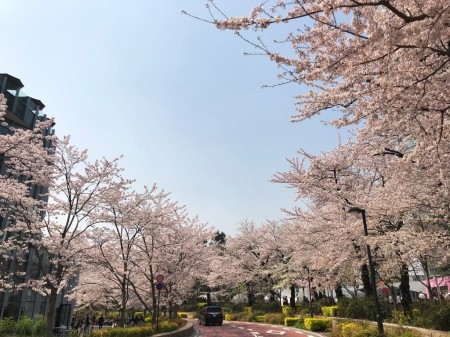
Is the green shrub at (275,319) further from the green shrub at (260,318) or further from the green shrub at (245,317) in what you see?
the green shrub at (245,317)

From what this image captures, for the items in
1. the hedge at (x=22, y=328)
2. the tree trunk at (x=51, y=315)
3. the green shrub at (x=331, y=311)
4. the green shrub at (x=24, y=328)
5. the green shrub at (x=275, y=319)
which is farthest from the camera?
the green shrub at (x=275, y=319)

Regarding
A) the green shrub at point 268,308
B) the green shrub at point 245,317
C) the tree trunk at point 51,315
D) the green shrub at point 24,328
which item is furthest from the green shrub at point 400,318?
the green shrub at point 245,317

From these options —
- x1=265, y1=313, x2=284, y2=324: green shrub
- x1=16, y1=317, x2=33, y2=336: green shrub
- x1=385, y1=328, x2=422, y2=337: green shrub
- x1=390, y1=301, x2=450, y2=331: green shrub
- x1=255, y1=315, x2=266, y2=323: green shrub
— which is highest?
x1=390, y1=301, x2=450, y2=331: green shrub

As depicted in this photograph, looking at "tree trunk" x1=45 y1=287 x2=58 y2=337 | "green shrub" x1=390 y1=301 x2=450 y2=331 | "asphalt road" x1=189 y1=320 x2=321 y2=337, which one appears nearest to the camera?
"green shrub" x1=390 y1=301 x2=450 y2=331

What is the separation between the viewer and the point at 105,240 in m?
17.0

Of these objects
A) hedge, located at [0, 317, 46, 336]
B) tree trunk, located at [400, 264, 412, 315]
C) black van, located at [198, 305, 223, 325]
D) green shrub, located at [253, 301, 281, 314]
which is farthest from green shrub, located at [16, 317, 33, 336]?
green shrub, located at [253, 301, 281, 314]

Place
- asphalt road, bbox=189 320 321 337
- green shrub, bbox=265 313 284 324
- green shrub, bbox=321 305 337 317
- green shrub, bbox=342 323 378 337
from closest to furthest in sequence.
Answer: green shrub, bbox=342 323 378 337, asphalt road, bbox=189 320 321 337, green shrub, bbox=321 305 337 317, green shrub, bbox=265 313 284 324

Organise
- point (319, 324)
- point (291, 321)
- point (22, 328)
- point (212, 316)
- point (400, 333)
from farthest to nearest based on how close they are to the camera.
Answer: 1. point (212, 316)
2. point (291, 321)
3. point (319, 324)
4. point (22, 328)
5. point (400, 333)

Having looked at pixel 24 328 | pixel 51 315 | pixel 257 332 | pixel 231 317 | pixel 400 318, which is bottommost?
pixel 231 317

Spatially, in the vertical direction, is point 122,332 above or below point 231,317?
above

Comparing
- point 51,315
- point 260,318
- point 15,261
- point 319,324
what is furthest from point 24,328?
point 260,318

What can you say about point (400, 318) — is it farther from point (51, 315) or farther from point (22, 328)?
point (22, 328)

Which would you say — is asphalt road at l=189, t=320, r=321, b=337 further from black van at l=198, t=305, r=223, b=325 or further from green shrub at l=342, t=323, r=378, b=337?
black van at l=198, t=305, r=223, b=325

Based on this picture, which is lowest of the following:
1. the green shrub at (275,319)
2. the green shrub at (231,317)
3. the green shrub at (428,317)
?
the green shrub at (231,317)
